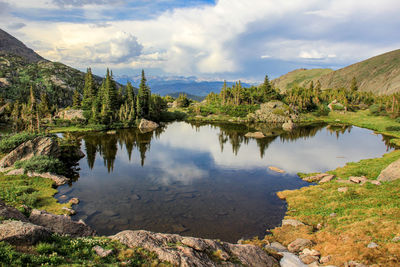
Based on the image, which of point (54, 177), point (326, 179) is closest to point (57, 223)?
point (54, 177)

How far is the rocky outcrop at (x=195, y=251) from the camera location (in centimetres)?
1414

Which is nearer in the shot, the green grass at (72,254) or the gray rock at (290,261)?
the green grass at (72,254)

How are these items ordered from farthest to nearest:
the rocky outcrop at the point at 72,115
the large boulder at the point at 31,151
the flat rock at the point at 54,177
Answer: the rocky outcrop at the point at 72,115 → the large boulder at the point at 31,151 → the flat rock at the point at 54,177

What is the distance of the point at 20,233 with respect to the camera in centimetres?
1227

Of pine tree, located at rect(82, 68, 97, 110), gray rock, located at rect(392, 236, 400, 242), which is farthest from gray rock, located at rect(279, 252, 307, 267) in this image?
pine tree, located at rect(82, 68, 97, 110)

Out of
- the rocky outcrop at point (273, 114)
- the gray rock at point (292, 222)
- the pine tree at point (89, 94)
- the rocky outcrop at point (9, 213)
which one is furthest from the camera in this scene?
the rocky outcrop at point (273, 114)

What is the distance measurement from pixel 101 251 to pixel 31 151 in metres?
37.2

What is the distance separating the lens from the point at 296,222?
2548 centimetres

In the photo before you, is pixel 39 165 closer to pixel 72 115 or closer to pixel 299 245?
pixel 299 245

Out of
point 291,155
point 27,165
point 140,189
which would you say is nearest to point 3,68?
point 27,165

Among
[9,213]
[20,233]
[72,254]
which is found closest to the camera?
[20,233]

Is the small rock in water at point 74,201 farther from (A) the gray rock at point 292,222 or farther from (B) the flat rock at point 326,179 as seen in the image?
(B) the flat rock at point 326,179

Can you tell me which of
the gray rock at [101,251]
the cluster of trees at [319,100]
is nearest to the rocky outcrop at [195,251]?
the gray rock at [101,251]

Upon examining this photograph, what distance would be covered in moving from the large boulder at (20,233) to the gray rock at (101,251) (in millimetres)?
2867
